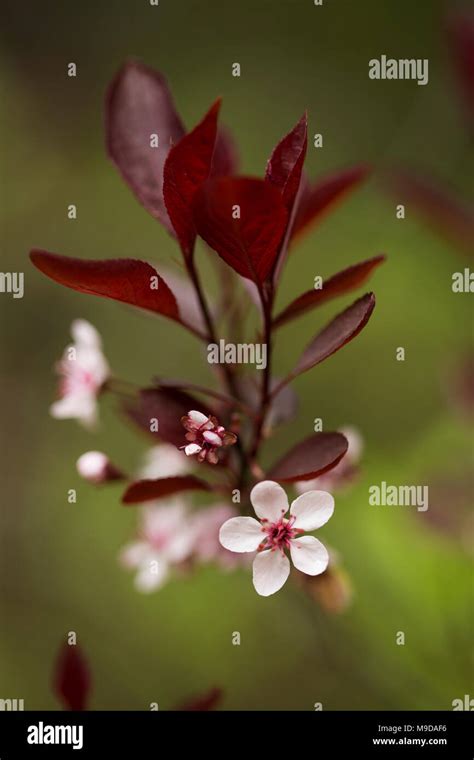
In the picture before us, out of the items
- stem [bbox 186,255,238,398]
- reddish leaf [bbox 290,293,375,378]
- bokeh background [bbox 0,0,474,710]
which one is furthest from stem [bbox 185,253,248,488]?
bokeh background [bbox 0,0,474,710]

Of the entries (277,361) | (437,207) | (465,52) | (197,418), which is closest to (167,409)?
(197,418)

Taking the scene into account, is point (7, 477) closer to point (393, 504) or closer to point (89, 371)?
point (393, 504)

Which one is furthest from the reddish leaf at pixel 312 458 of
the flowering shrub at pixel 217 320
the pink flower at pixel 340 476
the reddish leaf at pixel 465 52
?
the reddish leaf at pixel 465 52

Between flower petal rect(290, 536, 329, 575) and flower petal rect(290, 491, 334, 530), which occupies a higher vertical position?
flower petal rect(290, 491, 334, 530)

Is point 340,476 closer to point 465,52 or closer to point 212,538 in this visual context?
point 212,538

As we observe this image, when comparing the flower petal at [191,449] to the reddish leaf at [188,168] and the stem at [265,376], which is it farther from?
the reddish leaf at [188,168]

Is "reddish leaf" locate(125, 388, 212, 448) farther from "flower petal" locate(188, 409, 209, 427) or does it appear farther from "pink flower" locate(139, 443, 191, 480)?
"pink flower" locate(139, 443, 191, 480)
